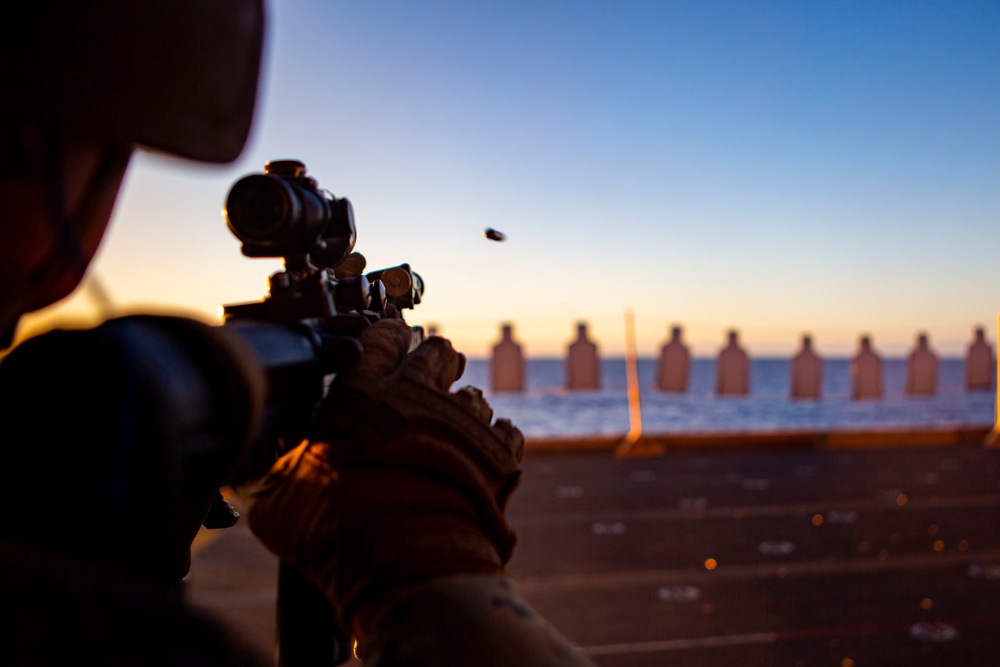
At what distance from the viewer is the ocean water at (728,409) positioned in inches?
1326

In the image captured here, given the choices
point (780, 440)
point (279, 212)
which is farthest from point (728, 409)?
point (279, 212)

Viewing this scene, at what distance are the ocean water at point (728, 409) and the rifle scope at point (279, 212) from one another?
74.6 feet

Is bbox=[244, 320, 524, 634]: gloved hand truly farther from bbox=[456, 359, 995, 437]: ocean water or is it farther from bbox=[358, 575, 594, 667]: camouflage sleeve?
bbox=[456, 359, 995, 437]: ocean water

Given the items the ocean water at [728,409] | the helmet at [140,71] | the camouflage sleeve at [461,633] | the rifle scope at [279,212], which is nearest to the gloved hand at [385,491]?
the camouflage sleeve at [461,633]

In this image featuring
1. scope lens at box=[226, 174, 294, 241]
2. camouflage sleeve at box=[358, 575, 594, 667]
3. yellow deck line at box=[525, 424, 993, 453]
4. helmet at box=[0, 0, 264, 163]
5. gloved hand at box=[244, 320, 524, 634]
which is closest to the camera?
helmet at box=[0, 0, 264, 163]

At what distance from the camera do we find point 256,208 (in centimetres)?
97

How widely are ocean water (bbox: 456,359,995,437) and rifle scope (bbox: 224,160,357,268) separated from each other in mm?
22739

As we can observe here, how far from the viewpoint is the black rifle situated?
0.75 metres

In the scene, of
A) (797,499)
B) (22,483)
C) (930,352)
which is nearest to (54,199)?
(22,483)

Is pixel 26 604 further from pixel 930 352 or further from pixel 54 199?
pixel 930 352

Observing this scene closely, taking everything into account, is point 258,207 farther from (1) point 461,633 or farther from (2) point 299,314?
(1) point 461,633

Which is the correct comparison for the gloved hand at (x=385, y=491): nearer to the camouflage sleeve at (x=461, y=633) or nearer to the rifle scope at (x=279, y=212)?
the camouflage sleeve at (x=461, y=633)

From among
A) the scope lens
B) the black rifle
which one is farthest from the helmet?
the scope lens

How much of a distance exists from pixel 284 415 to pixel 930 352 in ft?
70.9
